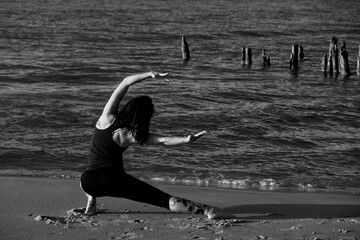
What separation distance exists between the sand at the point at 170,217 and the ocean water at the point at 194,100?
2407mm

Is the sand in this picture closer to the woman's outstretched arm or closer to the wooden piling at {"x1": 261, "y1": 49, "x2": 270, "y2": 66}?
the woman's outstretched arm

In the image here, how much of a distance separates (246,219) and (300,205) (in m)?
1.42

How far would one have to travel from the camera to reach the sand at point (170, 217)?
8562 mm

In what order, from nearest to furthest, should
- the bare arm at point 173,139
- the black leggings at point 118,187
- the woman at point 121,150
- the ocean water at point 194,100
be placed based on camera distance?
1. the bare arm at point 173,139
2. the woman at point 121,150
3. the black leggings at point 118,187
4. the ocean water at point 194,100

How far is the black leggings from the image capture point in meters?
9.12

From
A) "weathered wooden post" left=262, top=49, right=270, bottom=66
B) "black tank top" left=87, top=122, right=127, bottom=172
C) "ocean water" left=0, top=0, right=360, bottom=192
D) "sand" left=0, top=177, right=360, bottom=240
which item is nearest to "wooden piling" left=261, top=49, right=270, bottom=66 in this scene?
"weathered wooden post" left=262, top=49, right=270, bottom=66

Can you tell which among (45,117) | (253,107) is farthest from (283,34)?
(45,117)

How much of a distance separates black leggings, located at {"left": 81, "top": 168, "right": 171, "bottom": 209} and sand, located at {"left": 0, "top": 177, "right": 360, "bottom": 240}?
241 mm

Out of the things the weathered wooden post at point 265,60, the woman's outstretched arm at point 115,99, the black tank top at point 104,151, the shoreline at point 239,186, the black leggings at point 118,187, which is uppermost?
the woman's outstretched arm at point 115,99

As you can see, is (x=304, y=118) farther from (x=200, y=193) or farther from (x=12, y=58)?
(x=12, y=58)

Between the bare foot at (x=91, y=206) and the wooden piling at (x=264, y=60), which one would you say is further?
the wooden piling at (x=264, y=60)

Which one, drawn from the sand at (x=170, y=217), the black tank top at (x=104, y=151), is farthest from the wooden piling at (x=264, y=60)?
the black tank top at (x=104, y=151)

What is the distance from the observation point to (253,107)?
24.4 meters

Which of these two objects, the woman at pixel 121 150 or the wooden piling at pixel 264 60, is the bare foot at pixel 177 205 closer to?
the woman at pixel 121 150
